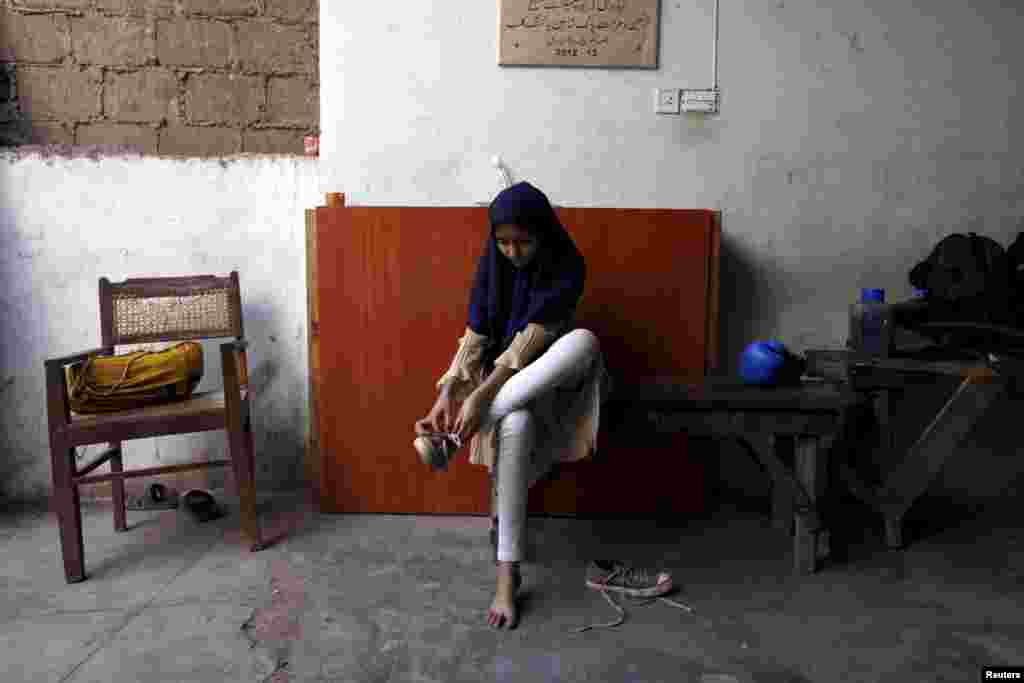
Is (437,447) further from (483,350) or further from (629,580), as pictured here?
(629,580)

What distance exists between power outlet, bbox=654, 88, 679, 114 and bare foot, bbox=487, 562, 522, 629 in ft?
6.07

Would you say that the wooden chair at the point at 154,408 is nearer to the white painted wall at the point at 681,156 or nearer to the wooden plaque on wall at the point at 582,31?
the white painted wall at the point at 681,156

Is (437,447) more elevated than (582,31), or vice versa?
(582,31)

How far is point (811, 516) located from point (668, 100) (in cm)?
166

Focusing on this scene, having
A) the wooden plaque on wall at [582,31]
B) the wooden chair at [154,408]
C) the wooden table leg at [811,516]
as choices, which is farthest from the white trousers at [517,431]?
the wooden plaque on wall at [582,31]

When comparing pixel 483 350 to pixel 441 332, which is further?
pixel 441 332

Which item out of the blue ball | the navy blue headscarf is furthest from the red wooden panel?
the navy blue headscarf

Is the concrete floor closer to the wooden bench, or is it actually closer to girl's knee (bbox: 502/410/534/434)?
the wooden bench

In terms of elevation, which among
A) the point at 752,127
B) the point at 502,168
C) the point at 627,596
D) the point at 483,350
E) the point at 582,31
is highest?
A: the point at 582,31

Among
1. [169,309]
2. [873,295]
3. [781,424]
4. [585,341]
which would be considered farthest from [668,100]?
[169,309]

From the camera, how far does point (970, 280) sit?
98.4 inches

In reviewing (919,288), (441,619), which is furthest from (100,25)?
(919,288)

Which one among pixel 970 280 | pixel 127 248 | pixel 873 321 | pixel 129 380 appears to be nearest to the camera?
pixel 129 380

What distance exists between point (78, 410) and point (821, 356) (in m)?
2.64
